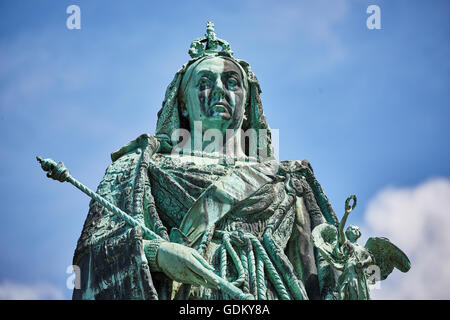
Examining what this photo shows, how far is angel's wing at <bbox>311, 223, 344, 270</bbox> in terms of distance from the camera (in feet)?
47.1

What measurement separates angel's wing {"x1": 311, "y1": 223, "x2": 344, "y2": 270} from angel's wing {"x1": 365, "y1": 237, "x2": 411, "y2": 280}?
0.46 m

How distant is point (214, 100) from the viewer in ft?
52.9

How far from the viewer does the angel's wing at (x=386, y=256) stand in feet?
47.9

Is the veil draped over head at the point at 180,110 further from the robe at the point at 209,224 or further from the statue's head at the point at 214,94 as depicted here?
the robe at the point at 209,224

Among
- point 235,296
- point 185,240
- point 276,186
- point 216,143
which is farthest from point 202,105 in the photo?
point 235,296

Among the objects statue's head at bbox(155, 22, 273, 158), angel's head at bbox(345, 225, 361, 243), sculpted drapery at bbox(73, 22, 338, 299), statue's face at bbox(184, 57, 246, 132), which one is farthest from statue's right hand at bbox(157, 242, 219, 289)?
statue's face at bbox(184, 57, 246, 132)

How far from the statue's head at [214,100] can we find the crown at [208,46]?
0.08m

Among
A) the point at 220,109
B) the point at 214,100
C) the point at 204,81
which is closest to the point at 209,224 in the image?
the point at 220,109

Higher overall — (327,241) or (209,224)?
(209,224)

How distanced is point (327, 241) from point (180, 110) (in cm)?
326


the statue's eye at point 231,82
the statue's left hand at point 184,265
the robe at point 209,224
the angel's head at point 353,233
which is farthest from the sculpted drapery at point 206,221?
the angel's head at point 353,233

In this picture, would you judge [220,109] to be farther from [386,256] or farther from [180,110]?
[386,256]
